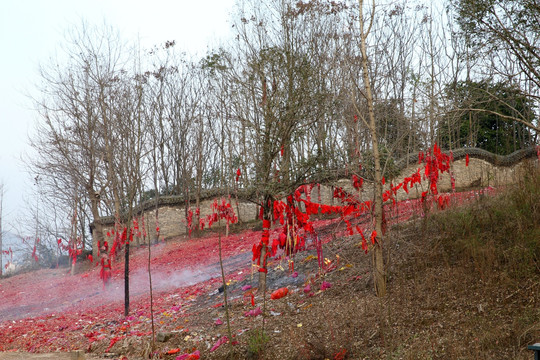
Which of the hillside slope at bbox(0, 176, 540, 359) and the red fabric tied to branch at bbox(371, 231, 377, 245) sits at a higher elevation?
the red fabric tied to branch at bbox(371, 231, 377, 245)

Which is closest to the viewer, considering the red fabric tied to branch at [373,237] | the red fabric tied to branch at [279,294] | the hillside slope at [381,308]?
the hillside slope at [381,308]

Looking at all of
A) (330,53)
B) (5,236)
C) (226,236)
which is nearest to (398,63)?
(330,53)

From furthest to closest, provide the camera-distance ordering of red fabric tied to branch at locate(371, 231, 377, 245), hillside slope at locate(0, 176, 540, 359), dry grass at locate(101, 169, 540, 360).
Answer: red fabric tied to branch at locate(371, 231, 377, 245), hillside slope at locate(0, 176, 540, 359), dry grass at locate(101, 169, 540, 360)

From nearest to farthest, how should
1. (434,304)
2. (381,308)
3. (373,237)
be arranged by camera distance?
(381,308) < (434,304) < (373,237)

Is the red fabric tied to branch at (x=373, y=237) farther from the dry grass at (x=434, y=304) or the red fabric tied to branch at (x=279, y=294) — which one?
the red fabric tied to branch at (x=279, y=294)

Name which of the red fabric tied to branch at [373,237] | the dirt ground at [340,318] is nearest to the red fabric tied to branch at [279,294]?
the dirt ground at [340,318]

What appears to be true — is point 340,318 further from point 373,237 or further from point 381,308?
point 381,308

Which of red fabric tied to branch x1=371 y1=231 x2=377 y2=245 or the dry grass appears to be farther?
red fabric tied to branch x1=371 y1=231 x2=377 y2=245

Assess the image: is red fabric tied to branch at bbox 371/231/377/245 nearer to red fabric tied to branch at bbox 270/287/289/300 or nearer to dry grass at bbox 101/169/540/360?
dry grass at bbox 101/169/540/360

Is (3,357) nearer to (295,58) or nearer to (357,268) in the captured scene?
(357,268)

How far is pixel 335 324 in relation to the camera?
6.05 meters

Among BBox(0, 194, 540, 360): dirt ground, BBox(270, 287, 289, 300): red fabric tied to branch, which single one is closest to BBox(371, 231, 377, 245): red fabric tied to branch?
BBox(0, 194, 540, 360): dirt ground

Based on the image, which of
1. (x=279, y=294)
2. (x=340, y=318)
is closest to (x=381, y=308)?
(x=340, y=318)

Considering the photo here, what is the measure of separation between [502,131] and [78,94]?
20478 millimetres
